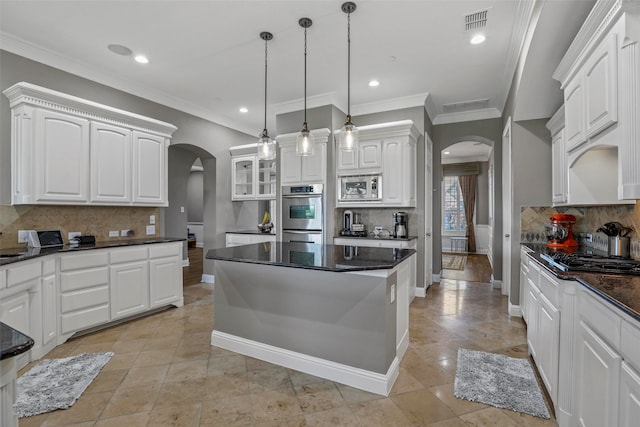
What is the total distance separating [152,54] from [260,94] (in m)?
1.53

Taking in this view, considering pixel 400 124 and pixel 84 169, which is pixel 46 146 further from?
pixel 400 124

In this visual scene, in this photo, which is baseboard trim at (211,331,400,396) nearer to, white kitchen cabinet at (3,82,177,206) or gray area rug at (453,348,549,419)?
gray area rug at (453,348,549,419)

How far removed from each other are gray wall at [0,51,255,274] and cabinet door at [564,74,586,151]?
4.89 m

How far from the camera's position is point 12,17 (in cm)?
281

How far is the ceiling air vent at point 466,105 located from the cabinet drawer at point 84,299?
213 inches

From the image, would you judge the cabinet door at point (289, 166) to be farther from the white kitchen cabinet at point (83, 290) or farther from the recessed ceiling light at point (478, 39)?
the recessed ceiling light at point (478, 39)

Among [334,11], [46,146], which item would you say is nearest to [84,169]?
[46,146]

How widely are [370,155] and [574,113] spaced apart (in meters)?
2.50

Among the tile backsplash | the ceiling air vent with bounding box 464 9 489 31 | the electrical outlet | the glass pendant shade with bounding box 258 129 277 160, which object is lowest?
the electrical outlet

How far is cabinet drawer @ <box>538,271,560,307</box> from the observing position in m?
1.90

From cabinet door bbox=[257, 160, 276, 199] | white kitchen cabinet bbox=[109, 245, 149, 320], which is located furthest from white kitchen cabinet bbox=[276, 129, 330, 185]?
white kitchen cabinet bbox=[109, 245, 149, 320]

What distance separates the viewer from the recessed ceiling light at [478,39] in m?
3.07

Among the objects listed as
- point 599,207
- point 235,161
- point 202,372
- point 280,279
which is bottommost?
point 202,372

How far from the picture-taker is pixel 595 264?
6.89 feet
